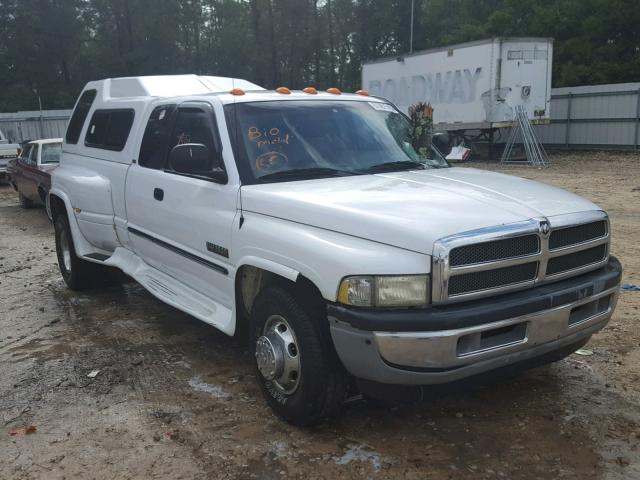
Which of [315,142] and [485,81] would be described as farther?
[485,81]

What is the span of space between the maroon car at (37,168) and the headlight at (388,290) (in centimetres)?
1028

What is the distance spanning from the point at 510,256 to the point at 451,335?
1.77 ft

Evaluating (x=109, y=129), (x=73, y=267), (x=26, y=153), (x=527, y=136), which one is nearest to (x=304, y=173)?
(x=109, y=129)

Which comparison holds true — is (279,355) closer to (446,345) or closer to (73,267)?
(446,345)

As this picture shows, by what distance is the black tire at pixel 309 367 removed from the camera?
3.39 m

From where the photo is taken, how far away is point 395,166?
14.7 feet

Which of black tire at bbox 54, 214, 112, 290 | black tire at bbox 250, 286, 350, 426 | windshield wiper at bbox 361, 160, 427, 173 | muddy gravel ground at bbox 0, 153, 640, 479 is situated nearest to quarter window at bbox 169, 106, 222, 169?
windshield wiper at bbox 361, 160, 427, 173

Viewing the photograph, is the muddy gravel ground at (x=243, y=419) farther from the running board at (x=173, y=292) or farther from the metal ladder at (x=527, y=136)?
the metal ladder at (x=527, y=136)

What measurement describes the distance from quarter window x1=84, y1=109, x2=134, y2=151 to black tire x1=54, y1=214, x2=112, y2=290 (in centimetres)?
94

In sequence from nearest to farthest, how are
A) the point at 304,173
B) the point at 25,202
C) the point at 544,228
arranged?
the point at 544,228 < the point at 304,173 < the point at 25,202

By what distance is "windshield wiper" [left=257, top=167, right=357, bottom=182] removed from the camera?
13.6ft

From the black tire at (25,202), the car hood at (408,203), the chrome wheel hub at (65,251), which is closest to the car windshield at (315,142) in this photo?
the car hood at (408,203)

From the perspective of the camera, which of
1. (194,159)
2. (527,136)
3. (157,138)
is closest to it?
(194,159)

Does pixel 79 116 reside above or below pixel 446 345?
above
